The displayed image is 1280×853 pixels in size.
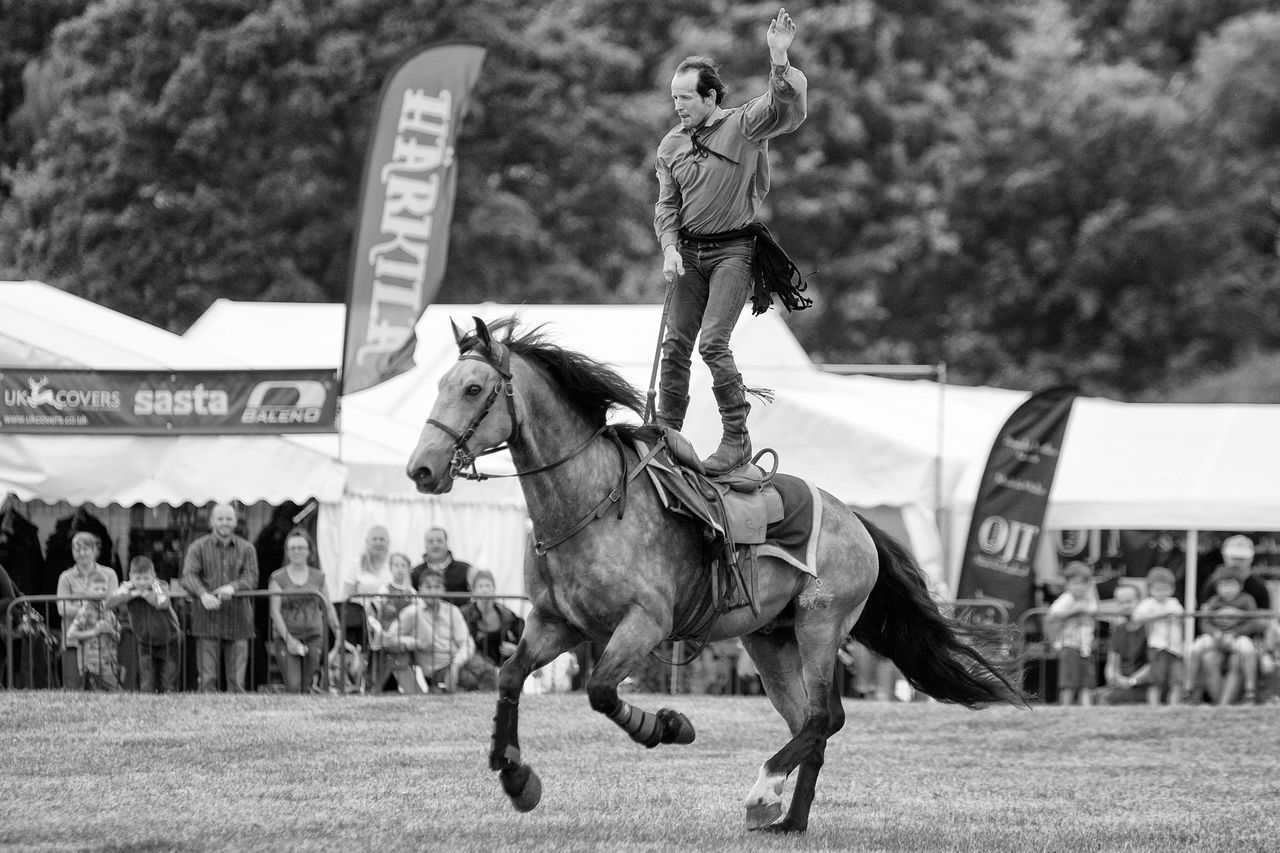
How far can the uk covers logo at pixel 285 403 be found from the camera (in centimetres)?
1638

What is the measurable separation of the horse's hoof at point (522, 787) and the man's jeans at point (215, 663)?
732cm

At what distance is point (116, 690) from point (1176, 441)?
1334 centimetres

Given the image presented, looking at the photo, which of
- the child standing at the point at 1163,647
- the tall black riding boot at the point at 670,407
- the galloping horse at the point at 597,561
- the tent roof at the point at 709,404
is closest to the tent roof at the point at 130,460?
the tent roof at the point at 709,404

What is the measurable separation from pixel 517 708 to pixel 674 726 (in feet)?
2.54

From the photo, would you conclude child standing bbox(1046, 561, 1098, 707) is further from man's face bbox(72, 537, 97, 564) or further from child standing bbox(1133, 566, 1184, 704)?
man's face bbox(72, 537, 97, 564)

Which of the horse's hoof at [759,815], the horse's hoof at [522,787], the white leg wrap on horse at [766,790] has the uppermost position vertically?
the horse's hoof at [522,787]

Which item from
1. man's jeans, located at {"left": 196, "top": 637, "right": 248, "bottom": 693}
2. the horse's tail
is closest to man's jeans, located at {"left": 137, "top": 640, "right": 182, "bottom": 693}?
man's jeans, located at {"left": 196, "top": 637, "right": 248, "bottom": 693}

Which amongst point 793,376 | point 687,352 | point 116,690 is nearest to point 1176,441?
point 793,376

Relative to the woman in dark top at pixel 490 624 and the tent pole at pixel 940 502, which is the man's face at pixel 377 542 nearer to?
the woman in dark top at pixel 490 624

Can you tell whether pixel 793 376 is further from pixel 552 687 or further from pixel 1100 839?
pixel 1100 839

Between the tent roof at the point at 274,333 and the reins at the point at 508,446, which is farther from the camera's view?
the tent roof at the point at 274,333

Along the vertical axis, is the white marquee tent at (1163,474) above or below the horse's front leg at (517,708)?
above

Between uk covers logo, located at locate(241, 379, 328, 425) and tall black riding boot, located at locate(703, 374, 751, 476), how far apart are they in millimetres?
8049

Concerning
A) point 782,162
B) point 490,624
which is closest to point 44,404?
point 490,624
